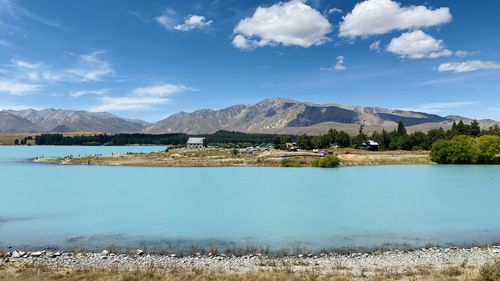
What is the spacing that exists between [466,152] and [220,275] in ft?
306

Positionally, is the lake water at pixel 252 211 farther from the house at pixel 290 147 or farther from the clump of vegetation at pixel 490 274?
the house at pixel 290 147

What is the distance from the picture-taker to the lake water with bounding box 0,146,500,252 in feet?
89.6

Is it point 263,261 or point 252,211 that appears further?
point 252,211

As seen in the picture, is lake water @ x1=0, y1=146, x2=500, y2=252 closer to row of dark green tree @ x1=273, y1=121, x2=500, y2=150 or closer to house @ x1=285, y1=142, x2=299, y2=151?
row of dark green tree @ x1=273, y1=121, x2=500, y2=150

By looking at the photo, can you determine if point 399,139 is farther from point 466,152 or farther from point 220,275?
point 220,275

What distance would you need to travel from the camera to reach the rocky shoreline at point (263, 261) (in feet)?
59.2

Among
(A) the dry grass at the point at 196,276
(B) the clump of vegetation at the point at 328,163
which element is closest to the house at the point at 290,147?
(B) the clump of vegetation at the point at 328,163

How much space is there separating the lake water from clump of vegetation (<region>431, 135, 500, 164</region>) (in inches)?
1116

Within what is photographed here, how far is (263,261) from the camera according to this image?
20016 mm

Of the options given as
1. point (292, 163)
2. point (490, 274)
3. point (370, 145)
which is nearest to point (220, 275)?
point (490, 274)

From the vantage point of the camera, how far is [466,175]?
72.2 m

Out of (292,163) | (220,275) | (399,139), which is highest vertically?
(399,139)

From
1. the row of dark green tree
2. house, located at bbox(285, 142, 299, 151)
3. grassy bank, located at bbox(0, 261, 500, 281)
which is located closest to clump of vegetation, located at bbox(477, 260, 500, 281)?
grassy bank, located at bbox(0, 261, 500, 281)

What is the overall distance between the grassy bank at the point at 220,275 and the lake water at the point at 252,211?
8027 mm
